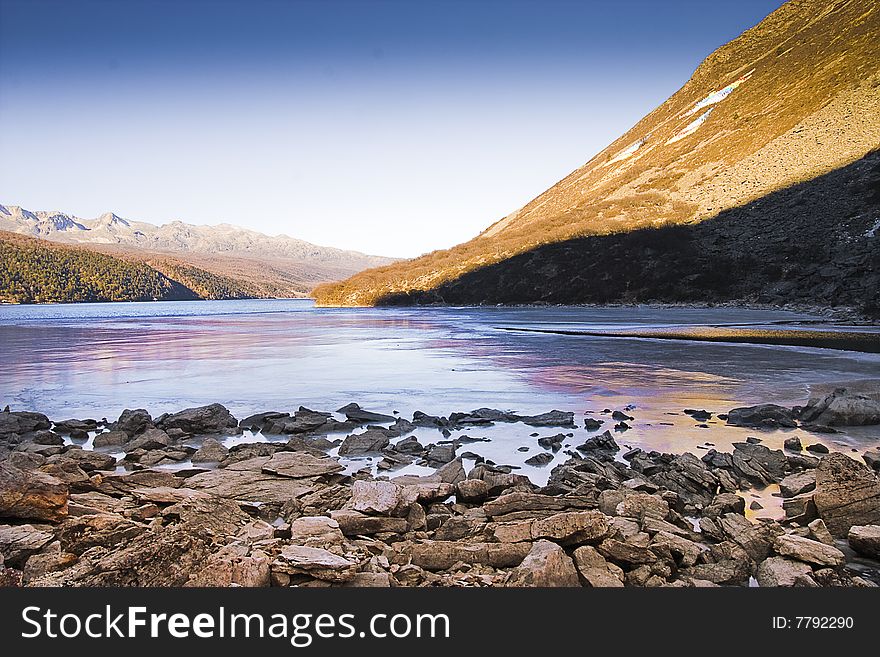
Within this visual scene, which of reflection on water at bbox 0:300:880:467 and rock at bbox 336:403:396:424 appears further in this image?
reflection on water at bbox 0:300:880:467

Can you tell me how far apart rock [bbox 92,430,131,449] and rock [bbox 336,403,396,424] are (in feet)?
10.3

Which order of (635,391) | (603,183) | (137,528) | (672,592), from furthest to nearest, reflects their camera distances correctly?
1. (603,183)
2. (635,391)
3. (137,528)
4. (672,592)

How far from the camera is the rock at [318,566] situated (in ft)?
12.8

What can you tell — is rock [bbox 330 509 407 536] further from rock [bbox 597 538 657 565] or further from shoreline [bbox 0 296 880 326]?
shoreline [bbox 0 296 880 326]

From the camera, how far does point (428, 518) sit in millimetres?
5156

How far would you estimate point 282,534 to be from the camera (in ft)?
15.5

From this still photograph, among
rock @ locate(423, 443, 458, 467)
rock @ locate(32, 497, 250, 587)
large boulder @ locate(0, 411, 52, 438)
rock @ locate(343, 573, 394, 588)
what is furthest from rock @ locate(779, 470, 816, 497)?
large boulder @ locate(0, 411, 52, 438)

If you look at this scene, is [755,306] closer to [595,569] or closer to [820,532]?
[820,532]

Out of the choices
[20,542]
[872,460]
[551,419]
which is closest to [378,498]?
[20,542]

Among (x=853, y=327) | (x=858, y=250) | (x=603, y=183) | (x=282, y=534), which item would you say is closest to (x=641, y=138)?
(x=603, y=183)

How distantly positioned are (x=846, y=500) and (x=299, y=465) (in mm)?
5055

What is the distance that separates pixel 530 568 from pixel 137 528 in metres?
Answer: 2.86

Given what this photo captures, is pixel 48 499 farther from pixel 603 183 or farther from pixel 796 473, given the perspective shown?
pixel 603 183

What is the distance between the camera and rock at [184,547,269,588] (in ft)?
12.5
